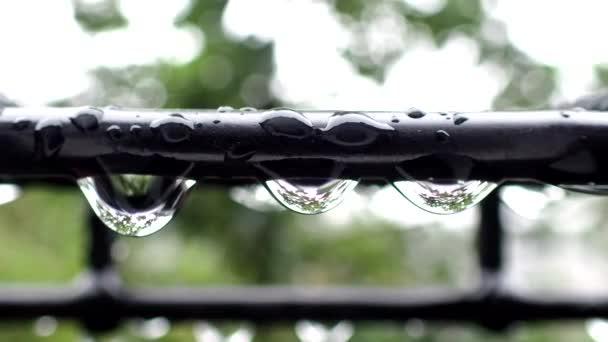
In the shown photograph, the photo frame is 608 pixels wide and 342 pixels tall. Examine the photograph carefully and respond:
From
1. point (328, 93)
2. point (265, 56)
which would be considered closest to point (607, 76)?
point (328, 93)

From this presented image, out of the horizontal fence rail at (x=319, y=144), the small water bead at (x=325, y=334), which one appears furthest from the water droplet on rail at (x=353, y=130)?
the small water bead at (x=325, y=334)

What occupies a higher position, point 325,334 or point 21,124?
point 21,124

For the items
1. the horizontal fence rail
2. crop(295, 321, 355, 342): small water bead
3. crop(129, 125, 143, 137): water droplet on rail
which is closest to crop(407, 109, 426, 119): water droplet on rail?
the horizontal fence rail

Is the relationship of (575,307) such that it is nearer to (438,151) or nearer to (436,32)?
(438,151)

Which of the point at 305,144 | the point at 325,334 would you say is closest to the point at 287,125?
the point at 305,144

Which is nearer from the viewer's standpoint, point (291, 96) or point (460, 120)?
point (460, 120)

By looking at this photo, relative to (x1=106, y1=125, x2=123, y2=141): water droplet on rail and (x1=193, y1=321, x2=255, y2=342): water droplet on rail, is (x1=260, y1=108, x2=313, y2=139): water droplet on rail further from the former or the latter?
(x1=193, y1=321, x2=255, y2=342): water droplet on rail

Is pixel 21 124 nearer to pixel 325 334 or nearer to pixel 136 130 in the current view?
pixel 136 130
